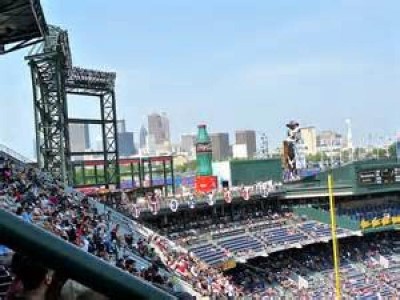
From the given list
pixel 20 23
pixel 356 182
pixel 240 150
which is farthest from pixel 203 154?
pixel 240 150

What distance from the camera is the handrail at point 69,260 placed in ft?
5.03

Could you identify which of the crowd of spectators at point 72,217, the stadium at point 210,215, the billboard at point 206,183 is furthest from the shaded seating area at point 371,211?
the crowd of spectators at point 72,217

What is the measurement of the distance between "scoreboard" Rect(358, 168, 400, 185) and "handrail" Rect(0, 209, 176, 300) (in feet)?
137

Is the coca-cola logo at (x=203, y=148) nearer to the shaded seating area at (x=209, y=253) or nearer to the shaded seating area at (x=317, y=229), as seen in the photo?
the shaded seating area at (x=317, y=229)

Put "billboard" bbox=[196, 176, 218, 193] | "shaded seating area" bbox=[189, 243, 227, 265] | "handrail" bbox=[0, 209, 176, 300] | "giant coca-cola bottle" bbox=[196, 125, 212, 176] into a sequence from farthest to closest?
"giant coca-cola bottle" bbox=[196, 125, 212, 176] < "billboard" bbox=[196, 176, 218, 193] < "shaded seating area" bbox=[189, 243, 227, 265] < "handrail" bbox=[0, 209, 176, 300]

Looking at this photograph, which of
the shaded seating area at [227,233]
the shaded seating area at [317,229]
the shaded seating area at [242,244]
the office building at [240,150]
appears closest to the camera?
the shaded seating area at [242,244]

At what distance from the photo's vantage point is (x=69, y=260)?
1.56 meters

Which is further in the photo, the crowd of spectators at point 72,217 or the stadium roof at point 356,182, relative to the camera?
the stadium roof at point 356,182

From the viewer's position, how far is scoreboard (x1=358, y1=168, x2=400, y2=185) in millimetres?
42469

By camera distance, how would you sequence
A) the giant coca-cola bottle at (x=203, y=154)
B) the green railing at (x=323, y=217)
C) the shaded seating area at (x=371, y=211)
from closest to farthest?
the green railing at (x=323, y=217) → the shaded seating area at (x=371, y=211) → the giant coca-cola bottle at (x=203, y=154)

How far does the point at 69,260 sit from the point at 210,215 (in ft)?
116

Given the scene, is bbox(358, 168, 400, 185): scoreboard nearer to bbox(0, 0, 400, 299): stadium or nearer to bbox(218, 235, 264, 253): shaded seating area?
bbox(0, 0, 400, 299): stadium

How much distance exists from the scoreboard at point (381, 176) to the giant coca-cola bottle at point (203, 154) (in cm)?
1051

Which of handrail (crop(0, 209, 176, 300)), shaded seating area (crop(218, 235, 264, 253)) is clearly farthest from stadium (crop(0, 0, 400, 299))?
handrail (crop(0, 209, 176, 300))
